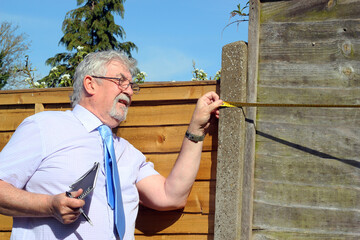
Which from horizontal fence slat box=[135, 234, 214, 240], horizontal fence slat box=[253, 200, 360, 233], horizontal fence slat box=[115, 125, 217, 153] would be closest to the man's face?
horizontal fence slat box=[115, 125, 217, 153]

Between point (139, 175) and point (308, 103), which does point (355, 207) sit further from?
point (139, 175)

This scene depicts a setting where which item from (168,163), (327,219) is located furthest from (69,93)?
(327,219)

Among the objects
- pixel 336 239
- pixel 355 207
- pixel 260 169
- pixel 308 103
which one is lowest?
pixel 336 239

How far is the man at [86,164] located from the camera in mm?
2779

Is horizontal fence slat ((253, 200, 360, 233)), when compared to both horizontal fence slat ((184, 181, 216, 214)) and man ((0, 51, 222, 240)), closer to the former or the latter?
horizontal fence slat ((184, 181, 216, 214))

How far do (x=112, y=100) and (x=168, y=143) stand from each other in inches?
21.5

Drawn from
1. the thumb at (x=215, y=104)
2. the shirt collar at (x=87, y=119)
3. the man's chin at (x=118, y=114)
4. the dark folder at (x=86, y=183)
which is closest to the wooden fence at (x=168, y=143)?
the thumb at (x=215, y=104)

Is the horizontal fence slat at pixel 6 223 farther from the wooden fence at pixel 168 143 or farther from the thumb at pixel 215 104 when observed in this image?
the thumb at pixel 215 104

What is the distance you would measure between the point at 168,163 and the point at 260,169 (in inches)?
28.5

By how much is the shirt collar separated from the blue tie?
Result: 0.41ft

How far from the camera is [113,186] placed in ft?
9.85

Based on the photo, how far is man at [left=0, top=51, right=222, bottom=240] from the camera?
9.12ft

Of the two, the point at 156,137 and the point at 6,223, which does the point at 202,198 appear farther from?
the point at 6,223

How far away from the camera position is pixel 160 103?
356cm
